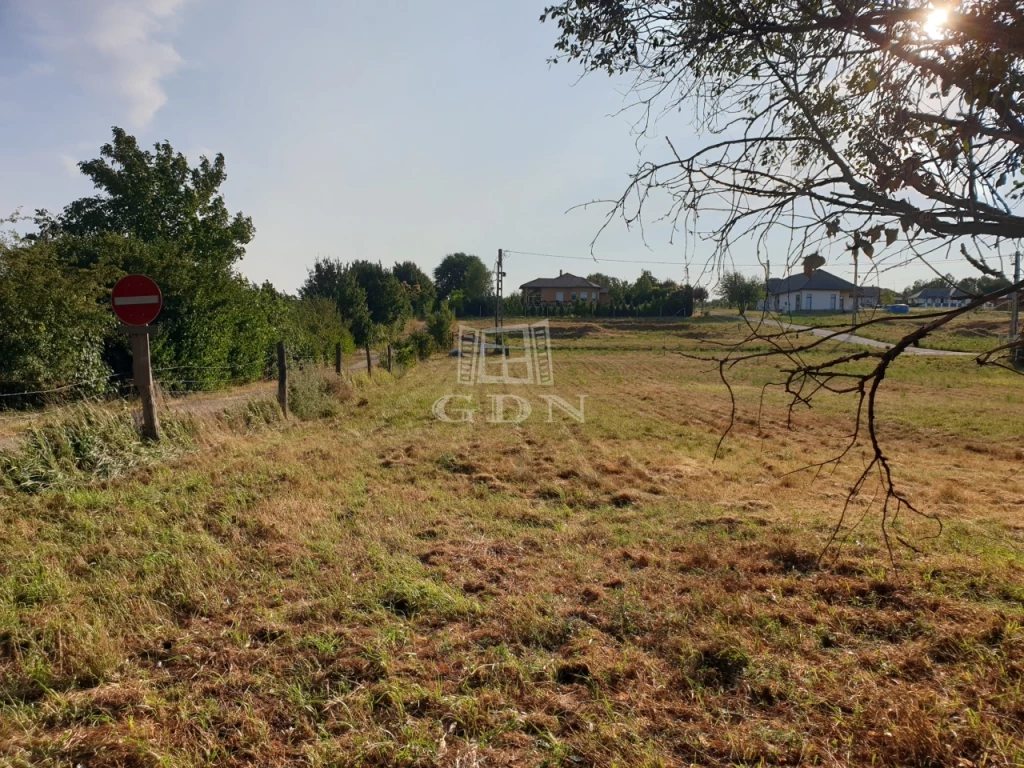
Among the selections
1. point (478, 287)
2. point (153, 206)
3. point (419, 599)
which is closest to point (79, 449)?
point (419, 599)

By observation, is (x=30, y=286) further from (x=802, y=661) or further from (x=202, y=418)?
(x=802, y=661)

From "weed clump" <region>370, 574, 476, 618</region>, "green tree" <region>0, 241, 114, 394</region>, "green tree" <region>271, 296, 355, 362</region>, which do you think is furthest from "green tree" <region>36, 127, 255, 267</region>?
"weed clump" <region>370, 574, 476, 618</region>

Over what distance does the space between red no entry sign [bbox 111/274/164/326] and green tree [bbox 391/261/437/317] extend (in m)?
43.5

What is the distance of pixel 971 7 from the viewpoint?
93.4 inches

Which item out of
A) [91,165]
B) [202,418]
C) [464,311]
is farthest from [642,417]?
[464,311]

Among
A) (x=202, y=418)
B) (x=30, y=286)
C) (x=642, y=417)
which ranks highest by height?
(x=30, y=286)

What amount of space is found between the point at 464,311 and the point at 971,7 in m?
60.7

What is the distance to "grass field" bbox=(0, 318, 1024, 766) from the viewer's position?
7.59 feet

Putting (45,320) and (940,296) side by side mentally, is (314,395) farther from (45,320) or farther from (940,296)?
(940,296)

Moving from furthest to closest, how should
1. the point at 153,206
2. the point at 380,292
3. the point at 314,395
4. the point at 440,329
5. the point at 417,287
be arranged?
1. the point at 417,287
2. the point at 380,292
3. the point at 440,329
4. the point at 153,206
5. the point at 314,395

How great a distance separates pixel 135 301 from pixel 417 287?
163 feet

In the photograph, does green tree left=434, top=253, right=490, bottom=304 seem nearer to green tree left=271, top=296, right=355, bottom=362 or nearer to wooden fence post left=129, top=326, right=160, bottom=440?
green tree left=271, top=296, right=355, bottom=362

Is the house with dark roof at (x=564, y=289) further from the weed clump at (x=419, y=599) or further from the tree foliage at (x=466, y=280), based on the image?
the weed clump at (x=419, y=599)

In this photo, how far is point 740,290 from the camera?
2.76m
